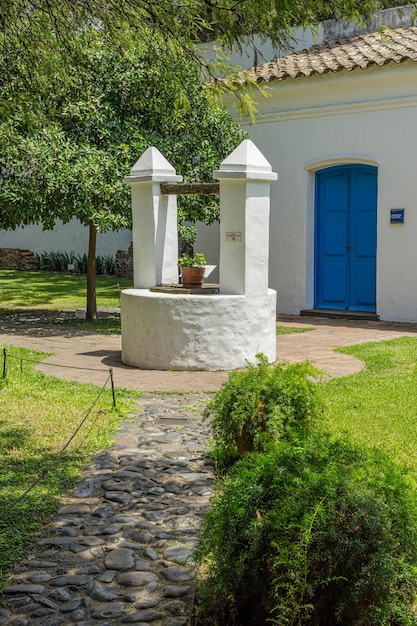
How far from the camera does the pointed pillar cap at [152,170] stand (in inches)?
388

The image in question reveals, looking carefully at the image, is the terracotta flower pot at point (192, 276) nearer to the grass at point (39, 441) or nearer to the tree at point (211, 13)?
the grass at point (39, 441)

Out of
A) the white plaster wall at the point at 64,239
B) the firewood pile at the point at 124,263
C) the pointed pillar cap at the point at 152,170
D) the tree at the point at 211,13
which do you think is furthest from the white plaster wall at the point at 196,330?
the white plaster wall at the point at 64,239

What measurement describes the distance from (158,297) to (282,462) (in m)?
5.80

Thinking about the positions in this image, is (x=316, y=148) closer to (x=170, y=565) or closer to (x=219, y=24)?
(x=219, y=24)

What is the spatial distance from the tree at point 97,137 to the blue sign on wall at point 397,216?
311 centimetres

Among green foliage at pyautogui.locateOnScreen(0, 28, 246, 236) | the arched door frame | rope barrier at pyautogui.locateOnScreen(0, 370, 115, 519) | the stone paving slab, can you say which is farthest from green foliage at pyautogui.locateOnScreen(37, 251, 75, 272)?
rope barrier at pyautogui.locateOnScreen(0, 370, 115, 519)

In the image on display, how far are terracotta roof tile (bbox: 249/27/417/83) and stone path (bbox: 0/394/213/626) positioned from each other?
852 centimetres

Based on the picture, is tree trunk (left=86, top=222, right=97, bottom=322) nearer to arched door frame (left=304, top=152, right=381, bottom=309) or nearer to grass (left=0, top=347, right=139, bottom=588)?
arched door frame (left=304, top=152, right=381, bottom=309)

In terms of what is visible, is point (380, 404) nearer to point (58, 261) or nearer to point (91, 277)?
point (91, 277)

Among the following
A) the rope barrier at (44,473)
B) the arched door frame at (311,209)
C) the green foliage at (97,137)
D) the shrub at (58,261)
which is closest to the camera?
the rope barrier at (44,473)

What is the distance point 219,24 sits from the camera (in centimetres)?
574

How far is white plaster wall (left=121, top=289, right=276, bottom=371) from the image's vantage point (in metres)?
8.92

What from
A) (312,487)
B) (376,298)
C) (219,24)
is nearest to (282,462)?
(312,487)

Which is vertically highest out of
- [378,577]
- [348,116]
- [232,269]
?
[348,116]
